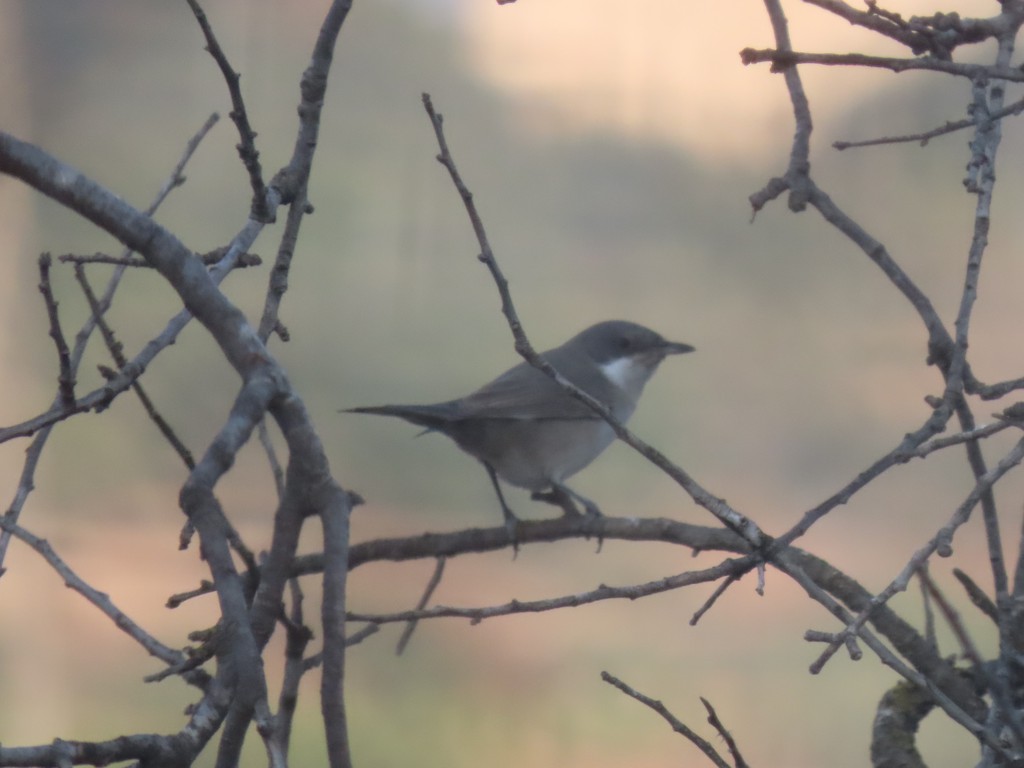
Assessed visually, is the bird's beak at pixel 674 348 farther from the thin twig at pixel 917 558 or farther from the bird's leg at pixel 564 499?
the thin twig at pixel 917 558

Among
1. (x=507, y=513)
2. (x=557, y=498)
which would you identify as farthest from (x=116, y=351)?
(x=557, y=498)

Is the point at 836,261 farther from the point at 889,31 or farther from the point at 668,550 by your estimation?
the point at 889,31

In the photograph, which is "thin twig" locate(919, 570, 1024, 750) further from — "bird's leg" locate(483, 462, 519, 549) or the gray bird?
the gray bird

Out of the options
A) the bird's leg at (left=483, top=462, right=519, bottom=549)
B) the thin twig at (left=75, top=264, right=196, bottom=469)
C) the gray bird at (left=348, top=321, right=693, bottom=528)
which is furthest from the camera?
the gray bird at (left=348, top=321, right=693, bottom=528)

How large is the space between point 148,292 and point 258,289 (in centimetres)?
57

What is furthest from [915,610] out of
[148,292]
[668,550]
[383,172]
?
[148,292]

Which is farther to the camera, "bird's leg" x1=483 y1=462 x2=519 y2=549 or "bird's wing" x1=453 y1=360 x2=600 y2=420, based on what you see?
"bird's wing" x1=453 y1=360 x2=600 y2=420

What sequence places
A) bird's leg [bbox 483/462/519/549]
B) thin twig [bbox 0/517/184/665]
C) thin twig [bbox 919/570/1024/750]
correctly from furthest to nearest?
bird's leg [bbox 483/462/519/549]
thin twig [bbox 919/570/1024/750]
thin twig [bbox 0/517/184/665]

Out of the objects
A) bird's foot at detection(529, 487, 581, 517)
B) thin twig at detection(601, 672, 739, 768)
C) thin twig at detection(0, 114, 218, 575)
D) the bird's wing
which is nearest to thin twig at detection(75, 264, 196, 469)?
thin twig at detection(0, 114, 218, 575)

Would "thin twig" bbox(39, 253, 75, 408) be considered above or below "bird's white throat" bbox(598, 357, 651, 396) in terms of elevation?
below

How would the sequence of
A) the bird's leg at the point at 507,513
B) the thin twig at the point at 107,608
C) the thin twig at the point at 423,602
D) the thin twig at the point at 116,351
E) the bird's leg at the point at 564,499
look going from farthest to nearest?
1. the bird's leg at the point at 564,499
2. the bird's leg at the point at 507,513
3. the thin twig at the point at 423,602
4. the thin twig at the point at 116,351
5. the thin twig at the point at 107,608

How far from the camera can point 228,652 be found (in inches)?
35.9

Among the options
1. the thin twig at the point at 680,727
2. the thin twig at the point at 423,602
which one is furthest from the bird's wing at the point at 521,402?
the thin twig at the point at 680,727

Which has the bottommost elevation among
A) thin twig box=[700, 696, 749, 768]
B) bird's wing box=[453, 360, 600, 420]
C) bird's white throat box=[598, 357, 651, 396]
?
thin twig box=[700, 696, 749, 768]
